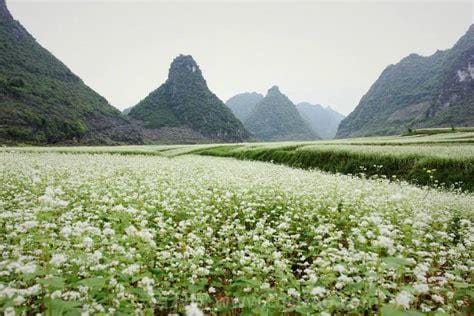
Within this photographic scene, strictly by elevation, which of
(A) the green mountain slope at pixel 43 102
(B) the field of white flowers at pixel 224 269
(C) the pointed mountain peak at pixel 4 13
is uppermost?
(C) the pointed mountain peak at pixel 4 13

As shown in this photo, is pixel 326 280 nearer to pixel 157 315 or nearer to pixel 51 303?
pixel 157 315

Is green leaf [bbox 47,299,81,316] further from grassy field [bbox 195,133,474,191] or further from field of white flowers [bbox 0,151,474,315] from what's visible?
grassy field [bbox 195,133,474,191]

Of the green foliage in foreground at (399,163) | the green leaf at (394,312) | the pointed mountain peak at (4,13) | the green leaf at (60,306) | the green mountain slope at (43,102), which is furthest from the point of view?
the pointed mountain peak at (4,13)

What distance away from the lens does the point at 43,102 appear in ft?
408

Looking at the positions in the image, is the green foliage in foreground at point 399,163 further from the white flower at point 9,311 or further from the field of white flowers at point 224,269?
the white flower at point 9,311

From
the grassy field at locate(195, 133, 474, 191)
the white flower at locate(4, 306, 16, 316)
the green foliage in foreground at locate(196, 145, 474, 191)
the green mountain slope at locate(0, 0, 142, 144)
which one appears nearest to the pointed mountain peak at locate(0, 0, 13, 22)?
the green mountain slope at locate(0, 0, 142, 144)

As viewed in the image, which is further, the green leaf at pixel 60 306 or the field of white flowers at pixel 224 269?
the field of white flowers at pixel 224 269

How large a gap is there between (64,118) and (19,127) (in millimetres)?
25911

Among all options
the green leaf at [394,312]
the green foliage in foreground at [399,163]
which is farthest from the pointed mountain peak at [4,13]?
the green leaf at [394,312]

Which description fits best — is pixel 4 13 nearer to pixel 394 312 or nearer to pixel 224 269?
pixel 224 269

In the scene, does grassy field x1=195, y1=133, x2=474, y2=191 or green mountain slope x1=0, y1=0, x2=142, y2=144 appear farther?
green mountain slope x1=0, y1=0, x2=142, y2=144

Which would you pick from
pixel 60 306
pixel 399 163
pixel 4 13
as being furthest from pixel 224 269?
pixel 4 13

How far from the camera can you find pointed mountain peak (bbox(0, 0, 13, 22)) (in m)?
163

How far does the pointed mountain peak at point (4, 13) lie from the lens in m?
163
